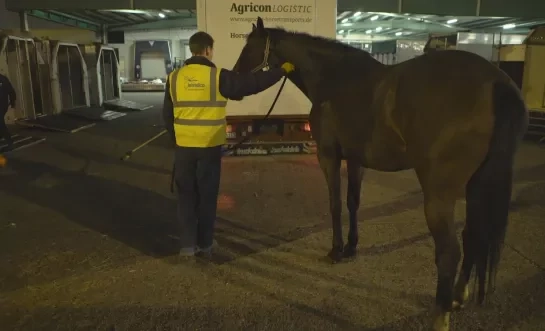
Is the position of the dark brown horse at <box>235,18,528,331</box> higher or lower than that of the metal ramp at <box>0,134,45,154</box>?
higher

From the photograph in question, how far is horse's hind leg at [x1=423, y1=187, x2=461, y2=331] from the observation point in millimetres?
3002

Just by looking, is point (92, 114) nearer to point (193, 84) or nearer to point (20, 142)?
point (20, 142)

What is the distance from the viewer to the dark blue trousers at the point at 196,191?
13.9 ft

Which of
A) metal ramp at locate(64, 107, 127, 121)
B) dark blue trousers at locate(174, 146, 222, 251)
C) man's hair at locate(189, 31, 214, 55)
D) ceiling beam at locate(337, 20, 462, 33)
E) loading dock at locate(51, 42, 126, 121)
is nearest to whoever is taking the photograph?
man's hair at locate(189, 31, 214, 55)

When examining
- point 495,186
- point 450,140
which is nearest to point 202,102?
point 450,140

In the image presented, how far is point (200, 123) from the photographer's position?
4.14 m

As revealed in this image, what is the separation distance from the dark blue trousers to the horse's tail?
7.64 feet

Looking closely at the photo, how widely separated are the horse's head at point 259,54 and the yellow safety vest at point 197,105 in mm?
458

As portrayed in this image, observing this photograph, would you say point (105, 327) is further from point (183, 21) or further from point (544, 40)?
point (183, 21)

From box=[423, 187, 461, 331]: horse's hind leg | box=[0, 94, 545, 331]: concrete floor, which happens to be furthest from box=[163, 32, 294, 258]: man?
box=[423, 187, 461, 331]: horse's hind leg

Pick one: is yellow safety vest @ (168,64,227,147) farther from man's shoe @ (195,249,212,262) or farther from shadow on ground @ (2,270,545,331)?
shadow on ground @ (2,270,545,331)

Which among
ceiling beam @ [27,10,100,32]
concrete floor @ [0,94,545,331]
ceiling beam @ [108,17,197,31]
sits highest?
ceiling beam @ [108,17,197,31]

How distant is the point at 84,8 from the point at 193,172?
19.4 metres

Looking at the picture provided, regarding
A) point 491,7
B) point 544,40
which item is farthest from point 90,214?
point 491,7
